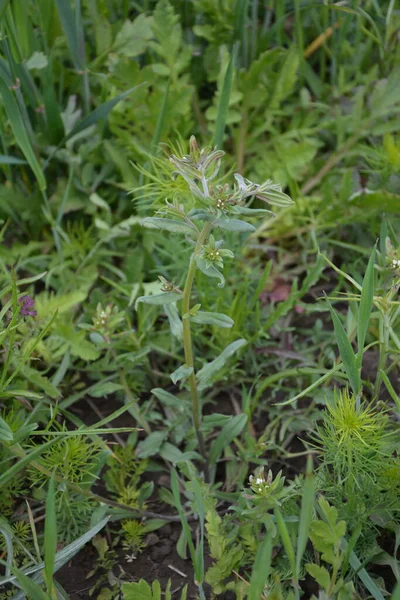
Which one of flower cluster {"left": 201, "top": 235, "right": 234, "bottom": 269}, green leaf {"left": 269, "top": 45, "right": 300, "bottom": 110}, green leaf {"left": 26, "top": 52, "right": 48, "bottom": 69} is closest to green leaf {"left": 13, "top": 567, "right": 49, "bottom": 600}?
flower cluster {"left": 201, "top": 235, "right": 234, "bottom": 269}

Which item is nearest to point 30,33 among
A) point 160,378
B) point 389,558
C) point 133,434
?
point 160,378

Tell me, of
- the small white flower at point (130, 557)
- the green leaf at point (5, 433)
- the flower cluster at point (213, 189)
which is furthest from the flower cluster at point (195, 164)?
the small white flower at point (130, 557)

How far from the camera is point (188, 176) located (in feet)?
4.67

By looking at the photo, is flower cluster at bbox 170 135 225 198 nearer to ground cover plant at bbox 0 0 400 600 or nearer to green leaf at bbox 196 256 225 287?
ground cover plant at bbox 0 0 400 600

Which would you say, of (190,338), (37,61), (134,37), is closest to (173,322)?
(190,338)

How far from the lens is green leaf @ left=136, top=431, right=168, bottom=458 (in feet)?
5.93

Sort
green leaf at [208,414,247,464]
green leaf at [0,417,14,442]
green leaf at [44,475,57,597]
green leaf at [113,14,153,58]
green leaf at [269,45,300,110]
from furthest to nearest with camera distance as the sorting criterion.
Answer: green leaf at [269,45,300,110] < green leaf at [113,14,153,58] < green leaf at [208,414,247,464] < green leaf at [0,417,14,442] < green leaf at [44,475,57,597]

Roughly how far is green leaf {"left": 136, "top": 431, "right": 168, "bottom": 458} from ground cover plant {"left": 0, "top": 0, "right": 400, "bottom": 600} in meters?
0.01

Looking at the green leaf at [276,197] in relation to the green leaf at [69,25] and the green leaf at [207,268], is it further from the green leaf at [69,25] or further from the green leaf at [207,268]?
the green leaf at [69,25]

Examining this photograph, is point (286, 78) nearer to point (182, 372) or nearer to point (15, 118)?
point (15, 118)

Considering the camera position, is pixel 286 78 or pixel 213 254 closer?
pixel 213 254

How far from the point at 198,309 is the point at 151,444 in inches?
17.5

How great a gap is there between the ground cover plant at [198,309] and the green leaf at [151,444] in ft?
0.04

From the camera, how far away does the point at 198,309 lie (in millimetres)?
1697
